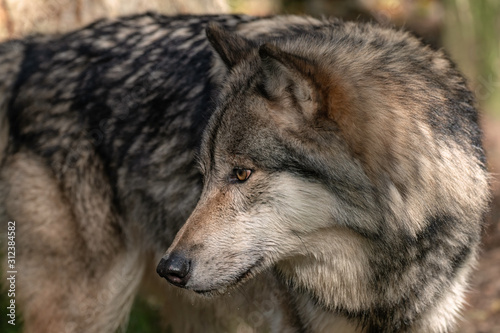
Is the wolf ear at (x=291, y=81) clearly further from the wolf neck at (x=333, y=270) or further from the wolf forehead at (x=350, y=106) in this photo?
the wolf neck at (x=333, y=270)

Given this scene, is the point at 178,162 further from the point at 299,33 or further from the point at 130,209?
the point at 299,33

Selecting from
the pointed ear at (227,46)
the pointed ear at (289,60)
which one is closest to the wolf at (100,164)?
the pointed ear at (227,46)

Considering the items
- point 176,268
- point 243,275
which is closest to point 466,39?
point 243,275

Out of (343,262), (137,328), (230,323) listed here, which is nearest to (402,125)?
(343,262)

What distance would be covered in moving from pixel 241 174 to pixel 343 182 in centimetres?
44

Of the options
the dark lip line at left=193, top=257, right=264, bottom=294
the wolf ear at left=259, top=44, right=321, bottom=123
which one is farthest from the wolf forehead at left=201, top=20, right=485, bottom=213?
the dark lip line at left=193, top=257, right=264, bottom=294

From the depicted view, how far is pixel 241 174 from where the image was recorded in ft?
9.20

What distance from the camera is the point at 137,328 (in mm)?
5406

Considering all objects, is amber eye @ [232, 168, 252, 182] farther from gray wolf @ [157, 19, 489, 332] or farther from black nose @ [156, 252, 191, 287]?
black nose @ [156, 252, 191, 287]

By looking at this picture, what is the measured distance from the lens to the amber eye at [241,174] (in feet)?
9.14

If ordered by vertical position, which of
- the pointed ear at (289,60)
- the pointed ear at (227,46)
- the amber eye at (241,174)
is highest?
the pointed ear at (289,60)

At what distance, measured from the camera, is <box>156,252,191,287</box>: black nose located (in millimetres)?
2719

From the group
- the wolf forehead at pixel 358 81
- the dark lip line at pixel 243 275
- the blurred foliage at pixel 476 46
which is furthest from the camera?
the blurred foliage at pixel 476 46

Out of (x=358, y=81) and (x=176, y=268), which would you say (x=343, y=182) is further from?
(x=176, y=268)
